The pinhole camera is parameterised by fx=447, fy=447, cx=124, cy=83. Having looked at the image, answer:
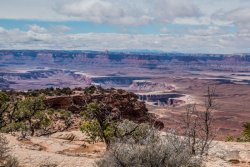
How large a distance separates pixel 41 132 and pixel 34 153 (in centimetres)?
2747

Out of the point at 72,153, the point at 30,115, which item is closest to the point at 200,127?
the point at 72,153

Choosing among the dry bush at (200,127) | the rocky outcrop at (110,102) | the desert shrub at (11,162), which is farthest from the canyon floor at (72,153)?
the rocky outcrop at (110,102)

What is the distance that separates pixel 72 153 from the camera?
3584 cm

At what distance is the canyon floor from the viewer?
29.2m

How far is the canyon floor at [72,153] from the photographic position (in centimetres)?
2923

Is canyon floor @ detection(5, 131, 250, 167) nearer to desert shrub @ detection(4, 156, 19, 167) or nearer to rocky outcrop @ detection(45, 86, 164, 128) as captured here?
desert shrub @ detection(4, 156, 19, 167)

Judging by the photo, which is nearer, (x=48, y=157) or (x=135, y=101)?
(x=48, y=157)

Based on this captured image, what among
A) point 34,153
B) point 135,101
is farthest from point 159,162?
point 135,101

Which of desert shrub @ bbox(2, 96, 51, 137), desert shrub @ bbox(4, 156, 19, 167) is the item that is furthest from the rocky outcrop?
desert shrub @ bbox(4, 156, 19, 167)

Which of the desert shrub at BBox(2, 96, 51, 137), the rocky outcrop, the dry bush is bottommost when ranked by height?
the rocky outcrop

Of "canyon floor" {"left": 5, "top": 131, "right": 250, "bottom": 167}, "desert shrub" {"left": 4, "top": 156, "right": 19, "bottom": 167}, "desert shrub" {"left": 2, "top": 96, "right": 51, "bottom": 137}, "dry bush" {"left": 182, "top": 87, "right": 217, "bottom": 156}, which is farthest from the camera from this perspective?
"desert shrub" {"left": 2, "top": 96, "right": 51, "bottom": 137}

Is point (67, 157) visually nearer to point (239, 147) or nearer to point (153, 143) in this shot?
point (153, 143)

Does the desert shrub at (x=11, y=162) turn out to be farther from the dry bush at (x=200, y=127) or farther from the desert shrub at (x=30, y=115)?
the desert shrub at (x=30, y=115)

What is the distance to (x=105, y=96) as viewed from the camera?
89.2m
